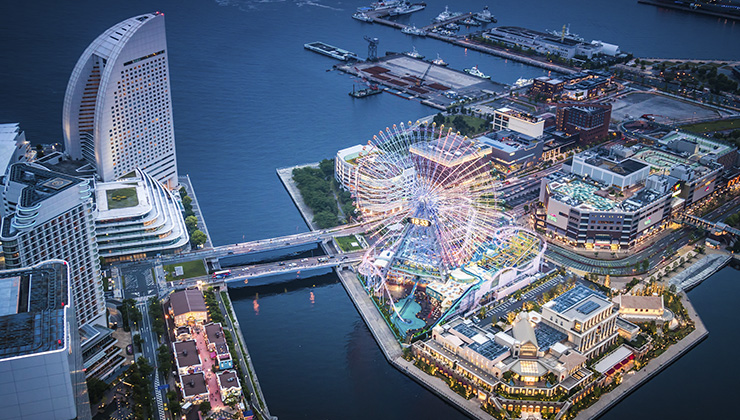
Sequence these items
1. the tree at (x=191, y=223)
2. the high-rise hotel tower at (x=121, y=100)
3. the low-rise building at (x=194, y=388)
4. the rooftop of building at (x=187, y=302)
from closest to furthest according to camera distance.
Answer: the low-rise building at (x=194, y=388) → the rooftop of building at (x=187, y=302) → the high-rise hotel tower at (x=121, y=100) → the tree at (x=191, y=223)

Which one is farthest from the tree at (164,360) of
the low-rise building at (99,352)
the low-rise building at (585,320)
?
the low-rise building at (585,320)

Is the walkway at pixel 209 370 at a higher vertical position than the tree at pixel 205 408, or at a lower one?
lower

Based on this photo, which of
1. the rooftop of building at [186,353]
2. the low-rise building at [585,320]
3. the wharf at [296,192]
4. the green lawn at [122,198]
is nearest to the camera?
the rooftop of building at [186,353]

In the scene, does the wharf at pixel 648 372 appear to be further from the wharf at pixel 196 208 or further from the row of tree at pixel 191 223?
the wharf at pixel 196 208

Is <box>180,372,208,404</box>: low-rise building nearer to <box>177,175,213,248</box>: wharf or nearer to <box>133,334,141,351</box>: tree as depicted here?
<box>133,334,141,351</box>: tree

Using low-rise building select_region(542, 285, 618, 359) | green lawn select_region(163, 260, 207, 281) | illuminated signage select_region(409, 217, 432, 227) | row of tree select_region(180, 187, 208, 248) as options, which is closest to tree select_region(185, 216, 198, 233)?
row of tree select_region(180, 187, 208, 248)

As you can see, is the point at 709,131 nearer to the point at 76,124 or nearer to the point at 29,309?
the point at 76,124
